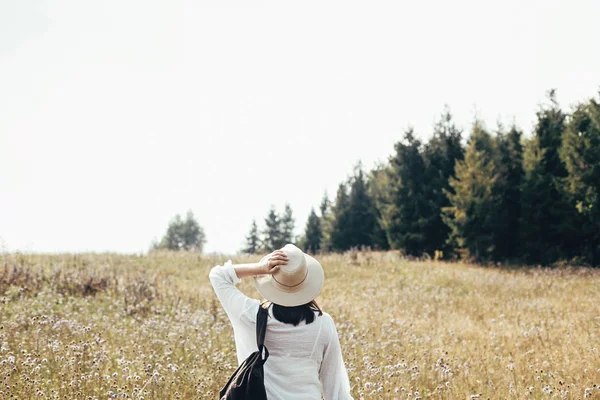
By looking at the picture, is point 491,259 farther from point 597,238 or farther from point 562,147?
point 562,147

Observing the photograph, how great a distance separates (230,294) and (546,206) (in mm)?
26191

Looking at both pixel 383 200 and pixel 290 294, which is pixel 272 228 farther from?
pixel 290 294

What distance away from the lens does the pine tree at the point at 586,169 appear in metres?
23.7

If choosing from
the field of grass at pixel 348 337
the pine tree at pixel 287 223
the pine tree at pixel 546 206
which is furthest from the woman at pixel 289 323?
the pine tree at pixel 287 223

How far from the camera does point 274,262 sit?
2.94m

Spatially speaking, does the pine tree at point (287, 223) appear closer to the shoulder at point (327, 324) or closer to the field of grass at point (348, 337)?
the field of grass at point (348, 337)

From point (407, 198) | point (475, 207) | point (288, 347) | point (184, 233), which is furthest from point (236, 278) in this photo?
point (184, 233)

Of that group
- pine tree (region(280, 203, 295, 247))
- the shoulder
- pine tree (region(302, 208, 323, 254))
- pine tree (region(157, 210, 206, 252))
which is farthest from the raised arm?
pine tree (region(157, 210, 206, 252))

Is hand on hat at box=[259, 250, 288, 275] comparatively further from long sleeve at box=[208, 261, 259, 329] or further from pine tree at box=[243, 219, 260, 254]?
pine tree at box=[243, 219, 260, 254]

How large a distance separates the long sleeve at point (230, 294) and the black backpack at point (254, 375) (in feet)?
0.34

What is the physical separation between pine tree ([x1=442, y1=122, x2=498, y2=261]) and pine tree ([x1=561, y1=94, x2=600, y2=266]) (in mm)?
3533

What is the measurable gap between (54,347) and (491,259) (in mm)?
24584

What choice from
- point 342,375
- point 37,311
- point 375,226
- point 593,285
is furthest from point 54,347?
point 375,226

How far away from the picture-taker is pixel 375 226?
Result: 125 feet
